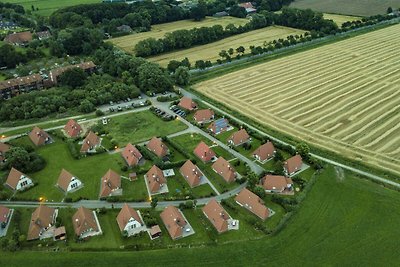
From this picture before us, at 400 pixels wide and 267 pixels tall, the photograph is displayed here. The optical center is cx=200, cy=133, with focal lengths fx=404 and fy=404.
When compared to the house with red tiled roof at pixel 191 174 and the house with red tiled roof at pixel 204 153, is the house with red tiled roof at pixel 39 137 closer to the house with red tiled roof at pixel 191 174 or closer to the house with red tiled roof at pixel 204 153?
the house with red tiled roof at pixel 191 174

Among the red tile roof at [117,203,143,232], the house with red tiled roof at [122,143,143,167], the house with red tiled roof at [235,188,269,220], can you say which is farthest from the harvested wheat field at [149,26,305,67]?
the red tile roof at [117,203,143,232]

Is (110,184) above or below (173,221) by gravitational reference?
above

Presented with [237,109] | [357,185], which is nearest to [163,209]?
[357,185]

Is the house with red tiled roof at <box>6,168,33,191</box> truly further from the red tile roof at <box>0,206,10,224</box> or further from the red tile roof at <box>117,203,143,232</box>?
the red tile roof at <box>117,203,143,232</box>

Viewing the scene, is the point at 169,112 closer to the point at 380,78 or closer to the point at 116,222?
the point at 116,222

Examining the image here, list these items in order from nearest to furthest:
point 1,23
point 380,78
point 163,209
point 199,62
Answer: point 163,209
point 380,78
point 199,62
point 1,23

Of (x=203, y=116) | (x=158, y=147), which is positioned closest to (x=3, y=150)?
(x=158, y=147)

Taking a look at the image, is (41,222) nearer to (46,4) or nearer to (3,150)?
(3,150)

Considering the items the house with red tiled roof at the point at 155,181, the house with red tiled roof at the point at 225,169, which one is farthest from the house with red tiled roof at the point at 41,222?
the house with red tiled roof at the point at 225,169
